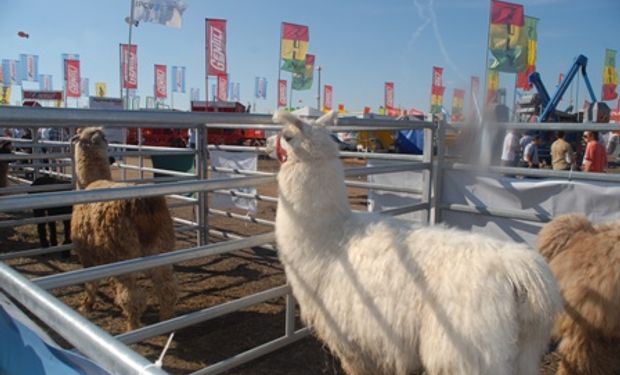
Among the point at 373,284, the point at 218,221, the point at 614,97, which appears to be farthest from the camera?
the point at 614,97

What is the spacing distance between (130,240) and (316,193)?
2000 millimetres

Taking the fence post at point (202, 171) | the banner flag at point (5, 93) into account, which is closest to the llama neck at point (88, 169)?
the fence post at point (202, 171)

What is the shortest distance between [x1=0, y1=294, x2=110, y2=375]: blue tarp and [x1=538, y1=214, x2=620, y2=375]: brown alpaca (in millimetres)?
2616

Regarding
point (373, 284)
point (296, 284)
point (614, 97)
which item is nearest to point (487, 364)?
point (373, 284)

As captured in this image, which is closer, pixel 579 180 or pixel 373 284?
pixel 373 284

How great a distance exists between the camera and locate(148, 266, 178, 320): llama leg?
3.82 metres

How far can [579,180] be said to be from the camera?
374cm

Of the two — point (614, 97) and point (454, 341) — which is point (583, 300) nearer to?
point (454, 341)

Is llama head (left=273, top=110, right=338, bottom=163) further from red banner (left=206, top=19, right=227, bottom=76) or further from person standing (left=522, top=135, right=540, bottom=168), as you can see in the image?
red banner (left=206, top=19, right=227, bottom=76)

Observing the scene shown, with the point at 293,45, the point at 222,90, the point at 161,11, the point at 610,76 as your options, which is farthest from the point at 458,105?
the point at 222,90

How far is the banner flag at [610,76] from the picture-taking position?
24000 millimetres

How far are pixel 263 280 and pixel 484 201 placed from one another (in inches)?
100

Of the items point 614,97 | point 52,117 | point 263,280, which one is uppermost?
point 614,97

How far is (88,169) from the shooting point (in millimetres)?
4750
